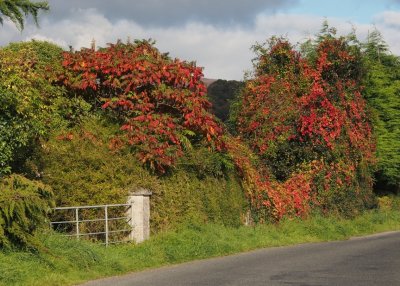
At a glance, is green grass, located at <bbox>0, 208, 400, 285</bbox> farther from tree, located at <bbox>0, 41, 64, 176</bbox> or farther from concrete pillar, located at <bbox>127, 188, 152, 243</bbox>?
tree, located at <bbox>0, 41, 64, 176</bbox>

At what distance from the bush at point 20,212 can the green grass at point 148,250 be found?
295 millimetres

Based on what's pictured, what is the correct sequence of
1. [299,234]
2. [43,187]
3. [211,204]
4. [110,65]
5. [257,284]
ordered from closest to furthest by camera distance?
1. [257,284]
2. [43,187]
3. [110,65]
4. [211,204]
5. [299,234]

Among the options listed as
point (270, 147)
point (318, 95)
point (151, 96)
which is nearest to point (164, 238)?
point (151, 96)


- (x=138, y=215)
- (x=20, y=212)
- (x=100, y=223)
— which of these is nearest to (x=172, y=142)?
(x=138, y=215)

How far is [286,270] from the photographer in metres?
13.6

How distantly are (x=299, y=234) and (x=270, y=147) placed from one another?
15.1 feet

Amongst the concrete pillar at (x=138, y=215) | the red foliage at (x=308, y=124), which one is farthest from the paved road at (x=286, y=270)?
the red foliage at (x=308, y=124)

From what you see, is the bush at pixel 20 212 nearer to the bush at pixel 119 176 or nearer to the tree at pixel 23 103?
the tree at pixel 23 103

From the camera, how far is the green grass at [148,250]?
12023 mm

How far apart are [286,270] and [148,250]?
3483mm

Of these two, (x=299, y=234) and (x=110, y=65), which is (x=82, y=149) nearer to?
(x=110, y=65)

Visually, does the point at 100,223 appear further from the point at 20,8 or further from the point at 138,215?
the point at 20,8

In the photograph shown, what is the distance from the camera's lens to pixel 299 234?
22547 millimetres

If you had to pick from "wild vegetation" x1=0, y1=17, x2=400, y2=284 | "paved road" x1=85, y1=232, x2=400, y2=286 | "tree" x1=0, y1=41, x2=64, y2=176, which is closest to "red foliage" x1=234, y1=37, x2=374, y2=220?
"wild vegetation" x1=0, y1=17, x2=400, y2=284
